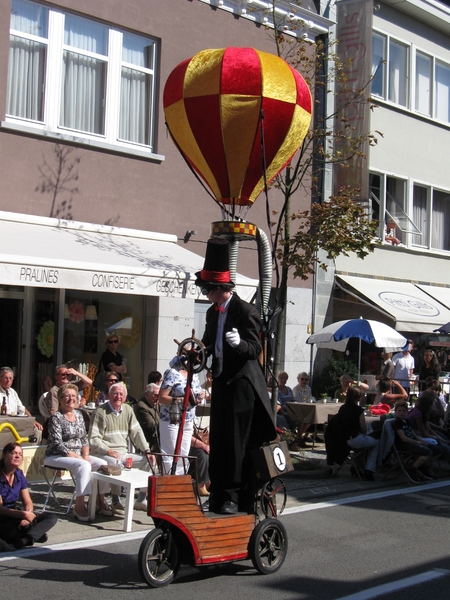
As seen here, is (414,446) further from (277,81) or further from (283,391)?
(277,81)

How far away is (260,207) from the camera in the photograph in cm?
1669

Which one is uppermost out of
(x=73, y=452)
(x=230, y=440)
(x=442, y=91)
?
(x=442, y=91)

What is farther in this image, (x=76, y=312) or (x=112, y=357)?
(x=76, y=312)

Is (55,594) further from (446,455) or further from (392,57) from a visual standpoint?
(392,57)

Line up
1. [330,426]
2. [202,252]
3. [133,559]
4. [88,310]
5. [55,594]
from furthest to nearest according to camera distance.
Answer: [202,252] → [88,310] → [330,426] → [133,559] → [55,594]

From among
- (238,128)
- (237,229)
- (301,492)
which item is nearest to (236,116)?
(238,128)

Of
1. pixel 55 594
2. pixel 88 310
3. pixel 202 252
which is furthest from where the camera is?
pixel 202 252

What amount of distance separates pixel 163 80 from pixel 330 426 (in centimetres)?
712

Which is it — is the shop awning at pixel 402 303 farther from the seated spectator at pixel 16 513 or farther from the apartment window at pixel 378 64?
the seated spectator at pixel 16 513

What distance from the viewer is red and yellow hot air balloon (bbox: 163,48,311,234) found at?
10602mm

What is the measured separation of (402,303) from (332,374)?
288 centimetres

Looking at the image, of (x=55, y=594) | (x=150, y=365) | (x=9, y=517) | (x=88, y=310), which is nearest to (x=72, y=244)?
(x=88, y=310)

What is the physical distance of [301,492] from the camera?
10.2m

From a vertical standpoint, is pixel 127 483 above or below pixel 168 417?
below
